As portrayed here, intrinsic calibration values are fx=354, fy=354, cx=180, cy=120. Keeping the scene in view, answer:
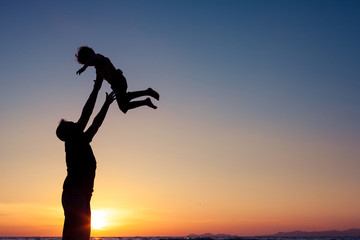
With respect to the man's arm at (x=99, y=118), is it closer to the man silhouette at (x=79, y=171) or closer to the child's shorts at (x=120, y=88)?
the man silhouette at (x=79, y=171)

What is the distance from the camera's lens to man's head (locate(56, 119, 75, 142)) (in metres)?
3.79

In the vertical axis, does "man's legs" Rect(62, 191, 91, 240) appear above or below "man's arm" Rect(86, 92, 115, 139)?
below

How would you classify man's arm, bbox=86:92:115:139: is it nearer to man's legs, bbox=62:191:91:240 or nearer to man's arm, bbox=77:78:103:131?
man's arm, bbox=77:78:103:131

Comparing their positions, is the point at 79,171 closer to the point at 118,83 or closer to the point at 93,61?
the point at 93,61

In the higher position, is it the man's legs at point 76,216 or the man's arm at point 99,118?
the man's arm at point 99,118

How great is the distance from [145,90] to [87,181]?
334 centimetres

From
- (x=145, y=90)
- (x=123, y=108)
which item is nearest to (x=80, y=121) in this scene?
(x=123, y=108)

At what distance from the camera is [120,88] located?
6.52 metres

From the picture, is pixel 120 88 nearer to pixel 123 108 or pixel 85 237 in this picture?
pixel 123 108

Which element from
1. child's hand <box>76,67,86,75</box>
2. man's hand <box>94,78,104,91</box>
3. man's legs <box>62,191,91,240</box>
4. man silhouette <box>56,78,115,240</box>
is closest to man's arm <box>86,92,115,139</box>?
man silhouette <box>56,78,115,240</box>

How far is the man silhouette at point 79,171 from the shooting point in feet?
11.6

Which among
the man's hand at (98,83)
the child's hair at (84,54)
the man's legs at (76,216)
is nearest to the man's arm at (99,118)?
the man's hand at (98,83)

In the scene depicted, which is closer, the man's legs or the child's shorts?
the man's legs

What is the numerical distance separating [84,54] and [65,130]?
2.96 meters
